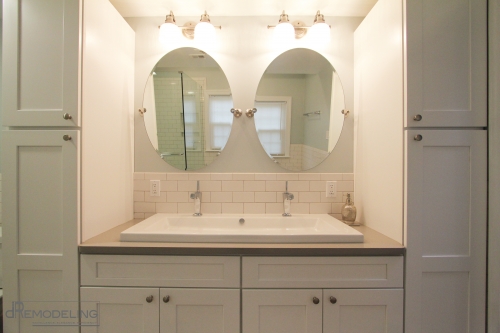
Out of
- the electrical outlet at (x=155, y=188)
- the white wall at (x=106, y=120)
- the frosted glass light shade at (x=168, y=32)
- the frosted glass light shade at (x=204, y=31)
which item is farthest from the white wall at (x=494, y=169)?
the white wall at (x=106, y=120)

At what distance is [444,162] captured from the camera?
117 cm

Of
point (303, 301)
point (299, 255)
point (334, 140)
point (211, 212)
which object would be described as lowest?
point (303, 301)

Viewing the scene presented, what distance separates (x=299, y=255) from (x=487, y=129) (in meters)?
1.05

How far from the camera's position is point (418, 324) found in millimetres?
1183

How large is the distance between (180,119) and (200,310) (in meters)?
1.14

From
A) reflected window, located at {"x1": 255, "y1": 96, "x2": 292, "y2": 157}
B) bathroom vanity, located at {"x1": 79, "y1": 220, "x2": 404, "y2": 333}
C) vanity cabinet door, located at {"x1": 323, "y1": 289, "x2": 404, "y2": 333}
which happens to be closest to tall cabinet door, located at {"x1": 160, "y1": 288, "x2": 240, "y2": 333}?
bathroom vanity, located at {"x1": 79, "y1": 220, "x2": 404, "y2": 333}

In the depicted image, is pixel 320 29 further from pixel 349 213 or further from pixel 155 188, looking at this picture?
pixel 155 188

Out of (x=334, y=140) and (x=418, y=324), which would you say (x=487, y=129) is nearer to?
(x=334, y=140)

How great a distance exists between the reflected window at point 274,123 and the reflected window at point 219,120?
0.64ft

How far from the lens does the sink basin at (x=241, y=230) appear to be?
3.99 ft

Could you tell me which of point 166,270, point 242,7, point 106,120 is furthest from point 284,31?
point 166,270

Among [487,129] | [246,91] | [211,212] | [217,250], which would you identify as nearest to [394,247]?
[487,129]

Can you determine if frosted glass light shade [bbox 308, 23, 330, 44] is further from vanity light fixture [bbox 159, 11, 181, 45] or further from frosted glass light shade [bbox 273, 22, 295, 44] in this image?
vanity light fixture [bbox 159, 11, 181, 45]

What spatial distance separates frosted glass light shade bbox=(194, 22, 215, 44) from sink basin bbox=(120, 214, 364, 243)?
1.16 metres
